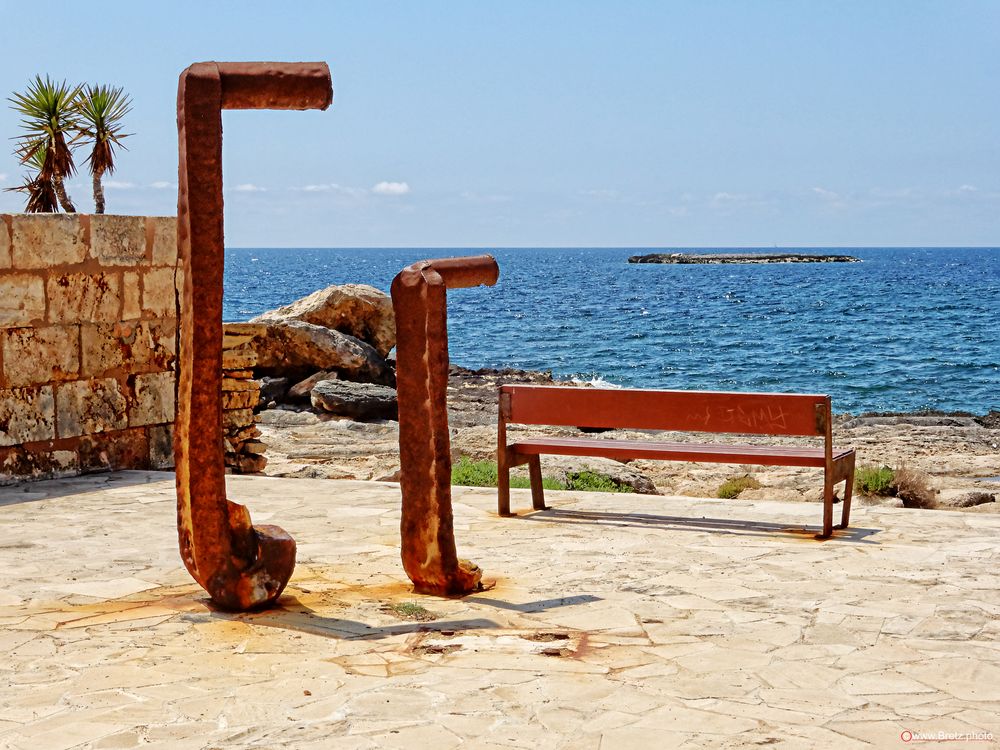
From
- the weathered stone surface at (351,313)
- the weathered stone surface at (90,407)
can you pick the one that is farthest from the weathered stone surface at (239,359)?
the weathered stone surface at (351,313)

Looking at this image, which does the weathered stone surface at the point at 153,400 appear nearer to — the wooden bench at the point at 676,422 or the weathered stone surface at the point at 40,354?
the weathered stone surface at the point at 40,354

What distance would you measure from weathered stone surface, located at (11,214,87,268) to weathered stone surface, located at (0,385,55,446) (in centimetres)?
89

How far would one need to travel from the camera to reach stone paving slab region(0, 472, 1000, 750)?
346 cm

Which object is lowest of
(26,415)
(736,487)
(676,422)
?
(736,487)

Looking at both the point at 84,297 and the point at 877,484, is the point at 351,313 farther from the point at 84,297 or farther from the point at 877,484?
the point at 877,484

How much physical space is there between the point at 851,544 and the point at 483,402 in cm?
1552

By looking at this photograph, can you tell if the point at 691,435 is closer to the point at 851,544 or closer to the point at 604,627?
the point at 851,544

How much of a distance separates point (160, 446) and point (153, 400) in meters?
0.38

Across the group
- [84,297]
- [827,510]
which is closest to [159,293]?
[84,297]

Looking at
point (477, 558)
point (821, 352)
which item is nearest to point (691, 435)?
point (477, 558)

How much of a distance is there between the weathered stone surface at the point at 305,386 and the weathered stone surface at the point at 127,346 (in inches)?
351

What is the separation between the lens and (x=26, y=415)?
311 inches

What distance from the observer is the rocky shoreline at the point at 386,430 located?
10.6 metres

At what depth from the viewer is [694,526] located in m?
6.77
